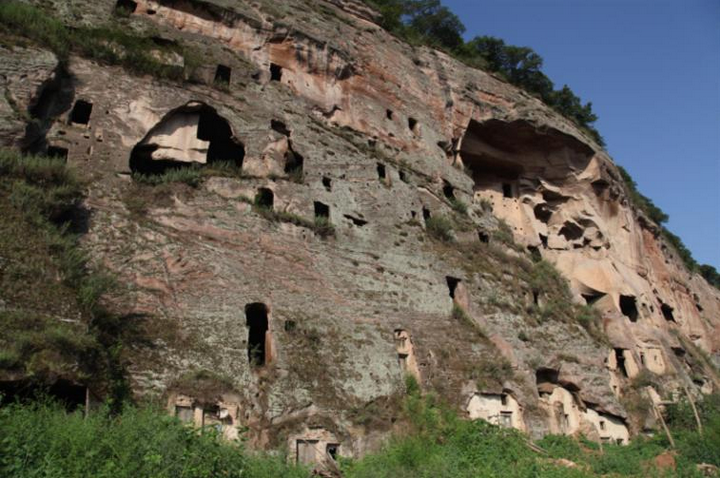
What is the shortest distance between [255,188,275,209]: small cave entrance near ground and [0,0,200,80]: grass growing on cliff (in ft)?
12.5

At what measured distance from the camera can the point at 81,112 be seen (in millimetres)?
14367

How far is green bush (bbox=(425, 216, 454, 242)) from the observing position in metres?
18.2

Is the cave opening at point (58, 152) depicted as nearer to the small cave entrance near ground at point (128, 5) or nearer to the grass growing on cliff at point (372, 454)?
the small cave entrance near ground at point (128, 5)

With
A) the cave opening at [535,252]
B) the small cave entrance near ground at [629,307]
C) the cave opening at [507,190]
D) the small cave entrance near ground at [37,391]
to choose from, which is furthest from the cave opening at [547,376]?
the small cave entrance near ground at [37,391]

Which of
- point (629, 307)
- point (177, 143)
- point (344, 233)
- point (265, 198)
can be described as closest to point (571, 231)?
point (629, 307)

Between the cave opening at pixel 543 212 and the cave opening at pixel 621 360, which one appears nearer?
the cave opening at pixel 621 360

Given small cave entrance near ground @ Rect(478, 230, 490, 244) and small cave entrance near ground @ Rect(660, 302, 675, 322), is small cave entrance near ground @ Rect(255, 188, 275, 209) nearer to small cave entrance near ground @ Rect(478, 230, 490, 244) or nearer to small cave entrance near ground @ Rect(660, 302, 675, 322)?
small cave entrance near ground @ Rect(478, 230, 490, 244)

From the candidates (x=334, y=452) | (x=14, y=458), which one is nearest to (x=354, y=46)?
(x=334, y=452)

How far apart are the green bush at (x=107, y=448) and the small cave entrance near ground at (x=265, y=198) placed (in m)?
7.12

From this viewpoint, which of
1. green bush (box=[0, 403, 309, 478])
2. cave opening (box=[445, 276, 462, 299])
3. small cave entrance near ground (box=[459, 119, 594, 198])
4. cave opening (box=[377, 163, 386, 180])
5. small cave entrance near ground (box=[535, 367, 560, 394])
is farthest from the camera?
small cave entrance near ground (box=[459, 119, 594, 198])

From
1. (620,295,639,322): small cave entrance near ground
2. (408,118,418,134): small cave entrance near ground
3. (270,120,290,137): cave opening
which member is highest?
(408,118,418,134): small cave entrance near ground

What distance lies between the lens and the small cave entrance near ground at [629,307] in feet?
75.0

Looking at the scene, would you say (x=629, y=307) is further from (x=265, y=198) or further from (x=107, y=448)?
(x=107, y=448)

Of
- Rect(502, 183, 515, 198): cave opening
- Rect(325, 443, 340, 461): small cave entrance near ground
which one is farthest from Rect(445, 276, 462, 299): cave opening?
Rect(502, 183, 515, 198): cave opening
